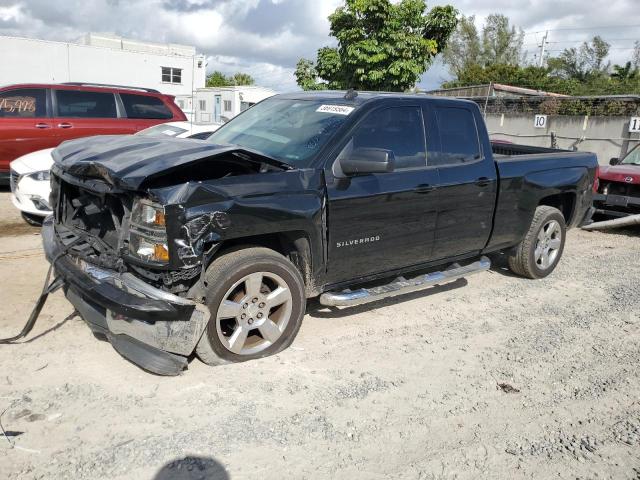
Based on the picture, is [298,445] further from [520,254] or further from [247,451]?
[520,254]

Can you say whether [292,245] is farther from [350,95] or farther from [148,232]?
[350,95]

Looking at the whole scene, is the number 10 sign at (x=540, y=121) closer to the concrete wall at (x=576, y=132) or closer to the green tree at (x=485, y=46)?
the concrete wall at (x=576, y=132)

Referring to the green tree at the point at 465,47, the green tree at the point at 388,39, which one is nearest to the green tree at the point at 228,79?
the green tree at the point at 465,47

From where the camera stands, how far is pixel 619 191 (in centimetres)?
892

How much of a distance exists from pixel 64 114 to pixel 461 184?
24.1 ft

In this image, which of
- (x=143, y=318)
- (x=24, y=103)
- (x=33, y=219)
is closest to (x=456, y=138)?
(x=143, y=318)

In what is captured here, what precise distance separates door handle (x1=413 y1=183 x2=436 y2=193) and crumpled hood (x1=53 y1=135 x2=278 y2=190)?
1.33 metres

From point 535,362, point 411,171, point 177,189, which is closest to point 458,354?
point 535,362

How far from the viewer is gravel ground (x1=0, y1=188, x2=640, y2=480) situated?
2.84 metres

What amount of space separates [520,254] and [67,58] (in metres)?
31.5

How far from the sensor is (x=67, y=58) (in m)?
30.7

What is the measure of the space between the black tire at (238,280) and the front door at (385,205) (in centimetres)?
41

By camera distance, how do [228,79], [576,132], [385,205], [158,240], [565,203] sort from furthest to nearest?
1. [228,79]
2. [576,132]
3. [565,203]
4. [385,205]
5. [158,240]

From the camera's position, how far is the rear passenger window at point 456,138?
4754 mm
